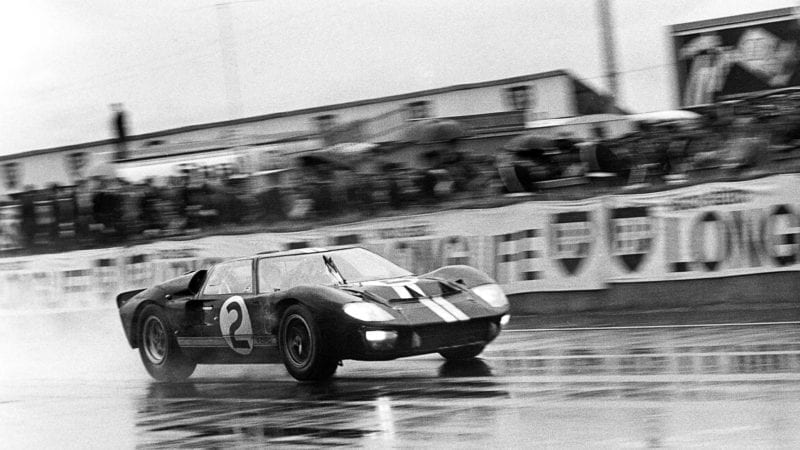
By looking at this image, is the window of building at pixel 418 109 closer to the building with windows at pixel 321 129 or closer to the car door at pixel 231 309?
the building with windows at pixel 321 129

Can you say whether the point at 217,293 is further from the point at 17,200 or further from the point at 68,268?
the point at 17,200

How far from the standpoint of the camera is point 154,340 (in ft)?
36.6

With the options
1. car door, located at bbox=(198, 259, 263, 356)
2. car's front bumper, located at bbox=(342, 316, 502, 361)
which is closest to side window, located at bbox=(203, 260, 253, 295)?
car door, located at bbox=(198, 259, 263, 356)

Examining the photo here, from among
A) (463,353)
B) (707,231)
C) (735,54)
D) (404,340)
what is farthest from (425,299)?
(735,54)

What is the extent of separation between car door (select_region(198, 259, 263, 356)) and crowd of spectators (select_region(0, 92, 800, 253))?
667cm

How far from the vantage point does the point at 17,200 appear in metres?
22.8

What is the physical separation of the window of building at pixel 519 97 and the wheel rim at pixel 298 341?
27126 mm

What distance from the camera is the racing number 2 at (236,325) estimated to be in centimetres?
979

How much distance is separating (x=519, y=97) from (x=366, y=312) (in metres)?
28.7

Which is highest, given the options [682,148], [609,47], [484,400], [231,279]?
[609,47]

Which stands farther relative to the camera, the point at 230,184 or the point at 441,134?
the point at 230,184

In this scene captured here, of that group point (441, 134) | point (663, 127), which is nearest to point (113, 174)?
point (441, 134)

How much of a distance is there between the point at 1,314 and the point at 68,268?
1947mm

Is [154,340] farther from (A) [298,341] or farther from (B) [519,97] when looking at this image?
(B) [519,97]
